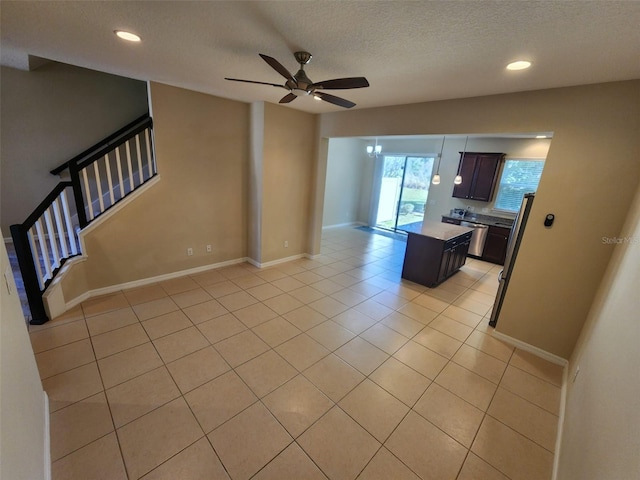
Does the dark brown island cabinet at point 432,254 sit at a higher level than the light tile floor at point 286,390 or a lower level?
higher

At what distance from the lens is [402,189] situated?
25.2 feet

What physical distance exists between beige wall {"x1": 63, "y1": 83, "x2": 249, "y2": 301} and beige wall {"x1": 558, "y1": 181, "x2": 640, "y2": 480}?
4409 millimetres

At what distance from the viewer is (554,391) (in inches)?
92.1

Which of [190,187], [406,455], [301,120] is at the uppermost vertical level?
[301,120]

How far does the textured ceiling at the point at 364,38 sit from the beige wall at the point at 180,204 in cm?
88

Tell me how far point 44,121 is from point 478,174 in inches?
309

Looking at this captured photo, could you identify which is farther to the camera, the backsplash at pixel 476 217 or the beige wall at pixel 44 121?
the backsplash at pixel 476 217

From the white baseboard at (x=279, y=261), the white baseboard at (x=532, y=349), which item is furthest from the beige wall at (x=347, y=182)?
the white baseboard at (x=532, y=349)

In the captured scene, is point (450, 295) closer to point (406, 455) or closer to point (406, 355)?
point (406, 355)

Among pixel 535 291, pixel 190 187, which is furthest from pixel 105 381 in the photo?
pixel 535 291

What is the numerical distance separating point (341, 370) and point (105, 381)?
6.41ft

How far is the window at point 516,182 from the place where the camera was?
207 inches

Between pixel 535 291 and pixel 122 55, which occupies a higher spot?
pixel 122 55

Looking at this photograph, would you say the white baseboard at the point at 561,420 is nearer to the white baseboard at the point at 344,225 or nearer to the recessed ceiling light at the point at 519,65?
the recessed ceiling light at the point at 519,65
